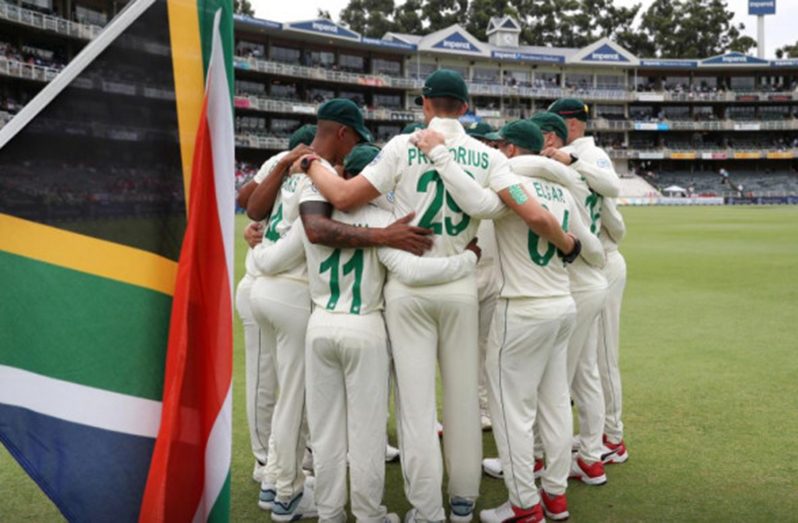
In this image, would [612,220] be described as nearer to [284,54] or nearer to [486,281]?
[486,281]

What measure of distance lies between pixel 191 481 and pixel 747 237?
23120 mm

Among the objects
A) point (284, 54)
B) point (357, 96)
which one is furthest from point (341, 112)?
point (357, 96)

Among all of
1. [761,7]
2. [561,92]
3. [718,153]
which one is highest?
[761,7]

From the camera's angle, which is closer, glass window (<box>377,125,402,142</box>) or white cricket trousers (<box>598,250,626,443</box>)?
white cricket trousers (<box>598,250,626,443</box>)

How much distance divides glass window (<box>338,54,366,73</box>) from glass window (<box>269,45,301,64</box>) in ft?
12.4

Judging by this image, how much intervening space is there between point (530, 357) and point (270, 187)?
1633mm

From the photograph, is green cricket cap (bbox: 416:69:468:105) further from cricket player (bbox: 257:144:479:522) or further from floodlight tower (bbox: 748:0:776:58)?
floodlight tower (bbox: 748:0:776:58)

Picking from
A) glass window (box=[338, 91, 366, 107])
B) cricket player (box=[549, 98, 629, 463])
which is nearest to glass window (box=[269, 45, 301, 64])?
glass window (box=[338, 91, 366, 107])

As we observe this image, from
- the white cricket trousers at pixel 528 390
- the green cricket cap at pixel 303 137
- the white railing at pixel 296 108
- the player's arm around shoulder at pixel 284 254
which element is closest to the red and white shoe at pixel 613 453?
the white cricket trousers at pixel 528 390

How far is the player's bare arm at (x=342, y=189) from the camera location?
3.44 metres

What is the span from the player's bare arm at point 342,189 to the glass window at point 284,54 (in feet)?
180

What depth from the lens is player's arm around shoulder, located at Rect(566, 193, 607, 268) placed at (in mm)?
4020

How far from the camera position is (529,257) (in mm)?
3822

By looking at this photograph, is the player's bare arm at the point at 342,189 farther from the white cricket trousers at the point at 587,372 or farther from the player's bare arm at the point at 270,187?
the white cricket trousers at the point at 587,372
